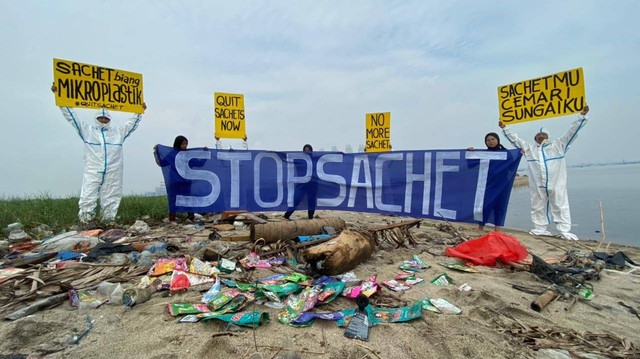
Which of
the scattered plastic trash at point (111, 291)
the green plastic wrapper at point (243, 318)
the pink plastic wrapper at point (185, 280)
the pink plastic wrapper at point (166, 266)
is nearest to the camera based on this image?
the green plastic wrapper at point (243, 318)

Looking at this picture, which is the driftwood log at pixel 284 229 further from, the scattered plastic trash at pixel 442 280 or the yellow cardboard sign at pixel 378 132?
the yellow cardboard sign at pixel 378 132

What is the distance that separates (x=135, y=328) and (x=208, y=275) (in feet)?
3.04

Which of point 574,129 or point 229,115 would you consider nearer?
point 574,129

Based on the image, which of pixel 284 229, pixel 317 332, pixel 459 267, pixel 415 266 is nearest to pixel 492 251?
pixel 459 267

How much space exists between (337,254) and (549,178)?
5397 mm

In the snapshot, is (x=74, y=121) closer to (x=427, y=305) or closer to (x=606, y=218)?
(x=427, y=305)

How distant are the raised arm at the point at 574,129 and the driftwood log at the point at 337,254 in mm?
5174

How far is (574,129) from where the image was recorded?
5.93 m

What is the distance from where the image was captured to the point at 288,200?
6230 mm

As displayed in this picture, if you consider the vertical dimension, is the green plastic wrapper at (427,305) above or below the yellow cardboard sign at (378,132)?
below

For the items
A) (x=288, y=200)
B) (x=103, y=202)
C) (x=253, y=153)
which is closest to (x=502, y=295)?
(x=288, y=200)

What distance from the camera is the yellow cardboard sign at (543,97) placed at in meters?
5.73

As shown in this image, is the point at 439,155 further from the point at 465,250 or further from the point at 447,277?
the point at 447,277

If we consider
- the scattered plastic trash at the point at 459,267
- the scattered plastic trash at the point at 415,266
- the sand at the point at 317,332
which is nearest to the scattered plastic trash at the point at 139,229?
the sand at the point at 317,332
